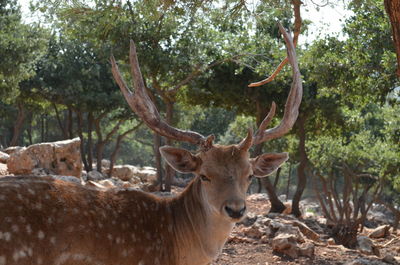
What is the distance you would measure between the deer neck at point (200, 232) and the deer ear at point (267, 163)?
25.6 inches

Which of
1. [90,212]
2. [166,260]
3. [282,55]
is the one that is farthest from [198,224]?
[282,55]

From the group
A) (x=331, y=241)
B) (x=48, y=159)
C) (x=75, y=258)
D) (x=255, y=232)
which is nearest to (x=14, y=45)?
(x=48, y=159)

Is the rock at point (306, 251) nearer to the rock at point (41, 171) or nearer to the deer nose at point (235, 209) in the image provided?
the deer nose at point (235, 209)

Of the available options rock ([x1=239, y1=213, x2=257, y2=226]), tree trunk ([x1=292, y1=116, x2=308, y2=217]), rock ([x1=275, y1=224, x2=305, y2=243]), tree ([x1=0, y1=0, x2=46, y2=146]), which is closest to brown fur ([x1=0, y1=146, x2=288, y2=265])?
rock ([x1=275, y1=224, x2=305, y2=243])

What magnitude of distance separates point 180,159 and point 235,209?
0.93 m

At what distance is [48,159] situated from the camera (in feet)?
49.7

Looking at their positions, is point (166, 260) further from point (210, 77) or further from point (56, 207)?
point (210, 77)

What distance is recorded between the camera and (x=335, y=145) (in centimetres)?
2539

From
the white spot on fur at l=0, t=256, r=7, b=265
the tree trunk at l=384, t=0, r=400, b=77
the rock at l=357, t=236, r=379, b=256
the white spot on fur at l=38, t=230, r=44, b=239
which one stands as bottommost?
the rock at l=357, t=236, r=379, b=256

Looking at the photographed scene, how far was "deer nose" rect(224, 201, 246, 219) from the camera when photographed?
446 cm

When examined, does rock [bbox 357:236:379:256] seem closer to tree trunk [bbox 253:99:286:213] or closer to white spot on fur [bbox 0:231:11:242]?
tree trunk [bbox 253:99:286:213]

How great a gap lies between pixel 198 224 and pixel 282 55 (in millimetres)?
11438

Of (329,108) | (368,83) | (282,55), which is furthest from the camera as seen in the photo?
(329,108)

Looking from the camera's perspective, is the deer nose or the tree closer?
the deer nose
